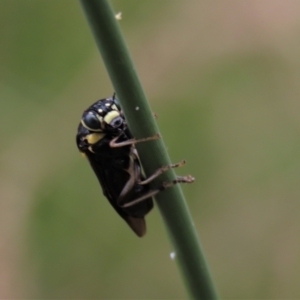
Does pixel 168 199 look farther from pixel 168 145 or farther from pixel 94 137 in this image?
pixel 168 145

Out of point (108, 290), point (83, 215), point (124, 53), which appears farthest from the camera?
point (83, 215)

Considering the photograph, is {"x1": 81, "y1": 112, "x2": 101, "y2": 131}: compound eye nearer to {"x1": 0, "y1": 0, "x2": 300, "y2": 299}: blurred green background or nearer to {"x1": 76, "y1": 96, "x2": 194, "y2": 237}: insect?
{"x1": 76, "y1": 96, "x2": 194, "y2": 237}: insect

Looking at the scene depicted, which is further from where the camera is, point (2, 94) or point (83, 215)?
point (2, 94)

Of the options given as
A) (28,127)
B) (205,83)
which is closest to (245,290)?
(205,83)

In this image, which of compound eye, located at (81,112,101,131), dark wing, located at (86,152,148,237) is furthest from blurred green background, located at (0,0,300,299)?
compound eye, located at (81,112,101,131)

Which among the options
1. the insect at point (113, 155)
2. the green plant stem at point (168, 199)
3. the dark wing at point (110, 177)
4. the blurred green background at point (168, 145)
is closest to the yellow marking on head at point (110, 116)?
the insect at point (113, 155)

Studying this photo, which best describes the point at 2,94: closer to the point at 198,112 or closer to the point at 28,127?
the point at 28,127

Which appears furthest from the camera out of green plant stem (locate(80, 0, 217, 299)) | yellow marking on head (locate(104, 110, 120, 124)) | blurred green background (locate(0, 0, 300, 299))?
blurred green background (locate(0, 0, 300, 299))
